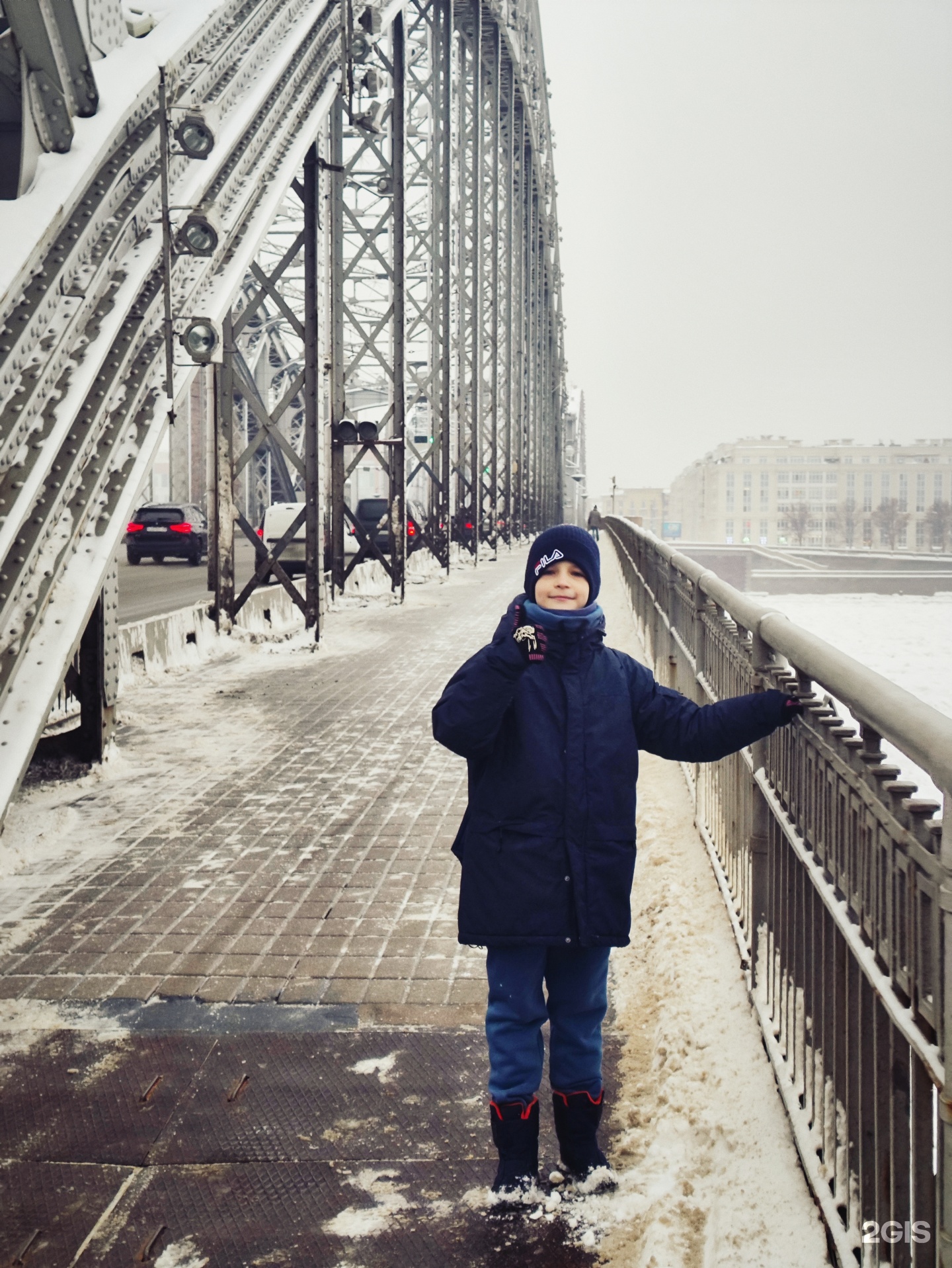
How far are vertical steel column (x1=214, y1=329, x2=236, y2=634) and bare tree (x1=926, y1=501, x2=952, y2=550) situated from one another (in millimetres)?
141010

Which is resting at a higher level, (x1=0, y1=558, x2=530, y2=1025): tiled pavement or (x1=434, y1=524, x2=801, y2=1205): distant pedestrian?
(x1=434, y1=524, x2=801, y2=1205): distant pedestrian

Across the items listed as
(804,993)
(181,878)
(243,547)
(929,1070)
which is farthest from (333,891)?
(243,547)

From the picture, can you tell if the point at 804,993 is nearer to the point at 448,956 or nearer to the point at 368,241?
the point at 448,956

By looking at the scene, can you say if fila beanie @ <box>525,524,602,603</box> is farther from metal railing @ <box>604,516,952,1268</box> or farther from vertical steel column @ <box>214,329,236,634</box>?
vertical steel column @ <box>214,329,236,634</box>

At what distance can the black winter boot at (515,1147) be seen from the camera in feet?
9.70

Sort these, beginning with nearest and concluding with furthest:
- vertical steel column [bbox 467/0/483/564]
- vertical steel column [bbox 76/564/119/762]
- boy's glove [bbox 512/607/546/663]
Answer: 1. boy's glove [bbox 512/607/546/663]
2. vertical steel column [bbox 76/564/119/762]
3. vertical steel column [bbox 467/0/483/564]

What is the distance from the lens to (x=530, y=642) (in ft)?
9.07

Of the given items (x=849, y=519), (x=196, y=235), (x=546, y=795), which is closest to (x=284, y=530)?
(x=196, y=235)

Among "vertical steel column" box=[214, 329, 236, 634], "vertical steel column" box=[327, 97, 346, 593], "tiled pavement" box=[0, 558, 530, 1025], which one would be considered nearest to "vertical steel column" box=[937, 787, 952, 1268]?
"tiled pavement" box=[0, 558, 530, 1025]

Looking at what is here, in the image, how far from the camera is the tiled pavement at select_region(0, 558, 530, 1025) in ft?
14.5

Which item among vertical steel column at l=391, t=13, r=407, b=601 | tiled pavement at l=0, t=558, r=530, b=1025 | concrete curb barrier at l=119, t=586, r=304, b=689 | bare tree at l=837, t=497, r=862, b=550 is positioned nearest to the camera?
tiled pavement at l=0, t=558, r=530, b=1025

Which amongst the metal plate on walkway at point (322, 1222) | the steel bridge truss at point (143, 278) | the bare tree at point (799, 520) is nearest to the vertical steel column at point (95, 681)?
the steel bridge truss at point (143, 278)

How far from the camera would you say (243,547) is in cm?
4547

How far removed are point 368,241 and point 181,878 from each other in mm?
16895
